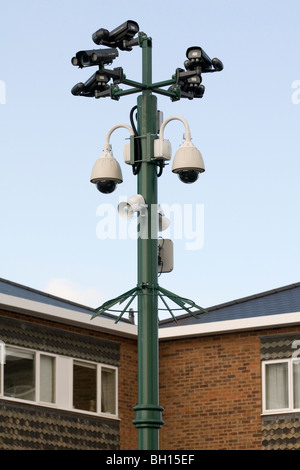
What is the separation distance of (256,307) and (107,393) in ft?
14.7

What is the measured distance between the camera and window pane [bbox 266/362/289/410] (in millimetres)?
26516

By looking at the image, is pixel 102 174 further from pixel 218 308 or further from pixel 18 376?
pixel 218 308

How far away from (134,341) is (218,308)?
103 inches

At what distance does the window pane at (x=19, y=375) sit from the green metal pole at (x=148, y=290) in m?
12.7

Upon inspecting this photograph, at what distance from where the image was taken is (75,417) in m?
26.3

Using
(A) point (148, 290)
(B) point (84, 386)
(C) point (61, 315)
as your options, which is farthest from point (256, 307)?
(A) point (148, 290)

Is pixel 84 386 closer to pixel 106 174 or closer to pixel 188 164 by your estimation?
pixel 106 174

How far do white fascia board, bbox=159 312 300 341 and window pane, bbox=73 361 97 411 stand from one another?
2131mm

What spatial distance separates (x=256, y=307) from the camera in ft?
93.7

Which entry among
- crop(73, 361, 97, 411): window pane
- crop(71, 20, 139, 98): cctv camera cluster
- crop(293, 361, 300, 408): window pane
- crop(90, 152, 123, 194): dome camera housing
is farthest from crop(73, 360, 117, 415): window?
crop(71, 20, 139, 98): cctv camera cluster

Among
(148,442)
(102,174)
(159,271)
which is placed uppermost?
(102,174)

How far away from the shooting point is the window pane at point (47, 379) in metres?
25.6

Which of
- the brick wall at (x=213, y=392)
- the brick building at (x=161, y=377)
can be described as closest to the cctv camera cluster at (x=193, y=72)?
the brick building at (x=161, y=377)
